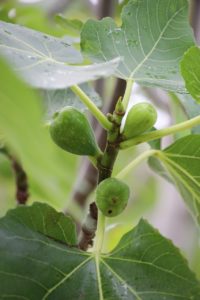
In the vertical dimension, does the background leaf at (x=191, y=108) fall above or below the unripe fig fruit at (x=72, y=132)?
above

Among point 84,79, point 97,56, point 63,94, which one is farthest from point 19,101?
point 63,94

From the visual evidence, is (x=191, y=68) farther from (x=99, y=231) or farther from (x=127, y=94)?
(x=99, y=231)

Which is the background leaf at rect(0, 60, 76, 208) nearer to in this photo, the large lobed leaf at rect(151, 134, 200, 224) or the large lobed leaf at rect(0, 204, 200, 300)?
the large lobed leaf at rect(0, 204, 200, 300)

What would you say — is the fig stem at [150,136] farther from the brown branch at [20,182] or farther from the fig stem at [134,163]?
the brown branch at [20,182]

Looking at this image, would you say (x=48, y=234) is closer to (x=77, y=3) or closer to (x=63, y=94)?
(x=63, y=94)

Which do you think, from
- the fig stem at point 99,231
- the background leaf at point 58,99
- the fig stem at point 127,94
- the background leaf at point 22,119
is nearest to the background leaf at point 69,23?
the background leaf at point 58,99

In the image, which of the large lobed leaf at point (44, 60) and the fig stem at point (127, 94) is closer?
the large lobed leaf at point (44, 60)
